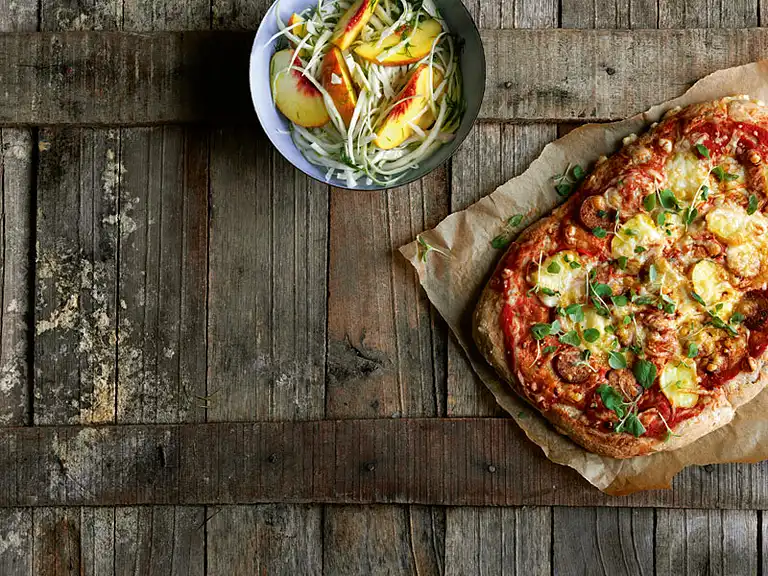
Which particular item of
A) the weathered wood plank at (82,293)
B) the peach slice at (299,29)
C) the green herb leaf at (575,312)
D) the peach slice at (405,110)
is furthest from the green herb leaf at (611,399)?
the weathered wood plank at (82,293)

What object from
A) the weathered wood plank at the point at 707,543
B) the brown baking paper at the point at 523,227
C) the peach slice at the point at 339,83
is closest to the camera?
the peach slice at the point at 339,83

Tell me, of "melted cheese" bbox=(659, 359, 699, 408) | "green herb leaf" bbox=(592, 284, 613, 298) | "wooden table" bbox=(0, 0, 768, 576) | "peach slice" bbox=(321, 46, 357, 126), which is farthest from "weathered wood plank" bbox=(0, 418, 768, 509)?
"peach slice" bbox=(321, 46, 357, 126)

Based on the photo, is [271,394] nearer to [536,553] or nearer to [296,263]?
[296,263]

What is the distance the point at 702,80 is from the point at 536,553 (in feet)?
6.49

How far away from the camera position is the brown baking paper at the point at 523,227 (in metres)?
2.82

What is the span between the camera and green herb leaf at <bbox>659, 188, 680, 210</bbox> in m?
2.65

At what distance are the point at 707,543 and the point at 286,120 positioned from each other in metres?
2.35

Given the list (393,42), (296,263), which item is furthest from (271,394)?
(393,42)

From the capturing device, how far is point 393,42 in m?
2.64

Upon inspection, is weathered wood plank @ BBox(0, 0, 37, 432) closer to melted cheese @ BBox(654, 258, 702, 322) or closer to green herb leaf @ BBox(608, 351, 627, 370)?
green herb leaf @ BBox(608, 351, 627, 370)

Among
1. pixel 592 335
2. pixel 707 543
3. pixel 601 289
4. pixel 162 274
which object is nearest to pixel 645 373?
pixel 592 335

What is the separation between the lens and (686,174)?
8.78 feet

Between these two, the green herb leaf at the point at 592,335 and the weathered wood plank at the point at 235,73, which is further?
the weathered wood plank at the point at 235,73

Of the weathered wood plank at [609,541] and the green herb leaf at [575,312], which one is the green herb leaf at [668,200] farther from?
the weathered wood plank at [609,541]
